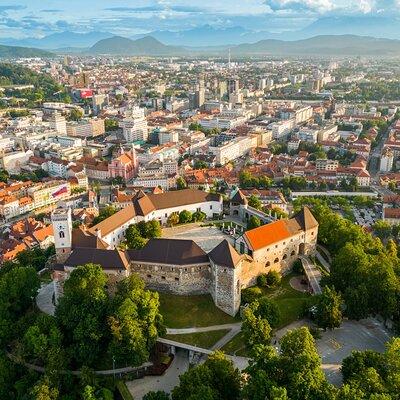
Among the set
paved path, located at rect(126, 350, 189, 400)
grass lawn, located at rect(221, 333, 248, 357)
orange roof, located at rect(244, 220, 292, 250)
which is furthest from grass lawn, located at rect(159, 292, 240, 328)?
orange roof, located at rect(244, 220, 292, 250)

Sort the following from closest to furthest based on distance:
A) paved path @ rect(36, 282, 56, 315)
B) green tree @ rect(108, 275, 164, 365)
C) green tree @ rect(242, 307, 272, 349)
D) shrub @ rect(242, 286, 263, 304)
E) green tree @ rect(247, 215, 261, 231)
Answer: green tree @ rect(242, 307, 272, 349)
green tree @ rect(108, 275, 164, 365)
shrub @ rect(242, 286, 263, 304)
paved path @ rect(36, 282, 56, 315)
green tree @ rect(247, 215, 261, 231)

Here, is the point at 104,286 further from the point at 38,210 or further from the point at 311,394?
the point at 38,210

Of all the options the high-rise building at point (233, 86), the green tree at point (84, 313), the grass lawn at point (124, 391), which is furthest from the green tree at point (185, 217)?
the high-rise building at point (233, 86)

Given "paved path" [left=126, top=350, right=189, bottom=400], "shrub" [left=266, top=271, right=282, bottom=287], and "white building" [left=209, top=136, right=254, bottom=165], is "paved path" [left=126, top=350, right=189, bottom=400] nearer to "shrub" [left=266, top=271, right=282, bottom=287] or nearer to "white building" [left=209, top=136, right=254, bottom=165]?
"shrub" [left=266, top=271, right=282, bottom=287]

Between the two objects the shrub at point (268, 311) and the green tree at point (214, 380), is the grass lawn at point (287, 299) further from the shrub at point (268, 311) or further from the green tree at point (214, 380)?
the green tree at point (214, 380)

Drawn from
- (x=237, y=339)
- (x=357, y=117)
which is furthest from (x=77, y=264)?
(x=357, y=117)

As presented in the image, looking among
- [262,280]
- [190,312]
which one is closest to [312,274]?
[262,280]
